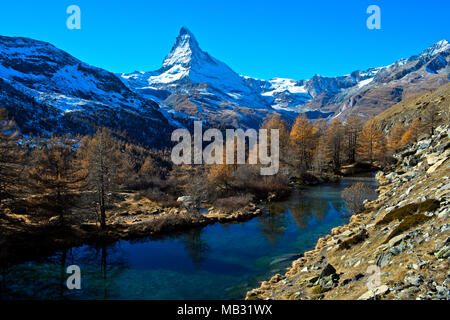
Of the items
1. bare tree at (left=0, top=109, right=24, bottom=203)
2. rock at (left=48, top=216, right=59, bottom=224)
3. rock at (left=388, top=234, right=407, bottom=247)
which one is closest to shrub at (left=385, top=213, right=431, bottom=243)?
rock at (left=388, top=234, right=407, bottom=247)

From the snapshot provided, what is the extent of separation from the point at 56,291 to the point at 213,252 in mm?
13921

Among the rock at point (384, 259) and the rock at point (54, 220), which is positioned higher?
the rock at point (384, 259)

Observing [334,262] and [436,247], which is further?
[334,262]

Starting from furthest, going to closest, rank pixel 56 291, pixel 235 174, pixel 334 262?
pixel 235 174
pixel 56 291
pixel 334 262

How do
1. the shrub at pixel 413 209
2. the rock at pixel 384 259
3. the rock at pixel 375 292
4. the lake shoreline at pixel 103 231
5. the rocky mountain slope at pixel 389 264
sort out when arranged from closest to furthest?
1. the rocky mountain slope at pixel 389 264
2. the rock at pixel 375 292
3. the rock at pixel 384 259
4. the shrub at pixel 413 209
5. the lake shoreline at pixel 103 231

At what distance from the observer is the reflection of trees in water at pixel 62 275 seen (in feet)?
65.4

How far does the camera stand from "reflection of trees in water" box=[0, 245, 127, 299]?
19.9m

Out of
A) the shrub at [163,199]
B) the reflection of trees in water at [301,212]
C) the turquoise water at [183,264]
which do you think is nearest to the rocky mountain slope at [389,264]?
the turquoise water at [183,264]

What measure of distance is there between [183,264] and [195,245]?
4962 mm

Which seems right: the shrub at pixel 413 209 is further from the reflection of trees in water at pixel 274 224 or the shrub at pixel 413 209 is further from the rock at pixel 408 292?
the reflection of trees in water at pixel 274 224

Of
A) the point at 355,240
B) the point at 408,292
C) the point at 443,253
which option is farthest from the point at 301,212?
the point at 408,292
